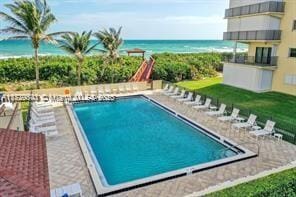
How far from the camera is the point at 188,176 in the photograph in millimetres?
11164

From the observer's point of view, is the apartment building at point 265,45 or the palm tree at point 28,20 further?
the apartment building at point 265,45

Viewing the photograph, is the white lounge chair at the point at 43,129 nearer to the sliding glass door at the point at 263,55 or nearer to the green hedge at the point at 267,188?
the green hedge at the point at 267,188

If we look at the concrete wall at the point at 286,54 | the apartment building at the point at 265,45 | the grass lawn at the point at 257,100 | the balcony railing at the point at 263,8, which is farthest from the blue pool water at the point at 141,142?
the balcony railing at the point at 263,8

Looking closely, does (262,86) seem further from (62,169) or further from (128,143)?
(62,169)

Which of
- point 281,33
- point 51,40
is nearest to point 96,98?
point 51,40

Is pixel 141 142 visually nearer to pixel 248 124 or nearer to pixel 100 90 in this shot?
pixel 248 124

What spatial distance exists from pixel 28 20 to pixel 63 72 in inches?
269

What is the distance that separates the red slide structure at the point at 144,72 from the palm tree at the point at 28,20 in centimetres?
892

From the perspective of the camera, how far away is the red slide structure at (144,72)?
2862cm

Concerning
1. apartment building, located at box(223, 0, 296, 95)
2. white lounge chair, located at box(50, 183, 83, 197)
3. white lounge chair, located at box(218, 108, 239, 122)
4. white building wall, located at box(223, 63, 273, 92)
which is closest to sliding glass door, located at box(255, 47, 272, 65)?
apartment building, located at box(223, 0, 296, 95)

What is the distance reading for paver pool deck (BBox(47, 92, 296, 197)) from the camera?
405 inches

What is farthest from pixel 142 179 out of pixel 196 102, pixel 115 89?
pixel 115 89

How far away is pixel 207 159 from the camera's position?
13570 mm

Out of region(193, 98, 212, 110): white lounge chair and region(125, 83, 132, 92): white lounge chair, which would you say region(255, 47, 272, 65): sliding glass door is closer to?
region(193, 98, 212, 110): white lounge chair
